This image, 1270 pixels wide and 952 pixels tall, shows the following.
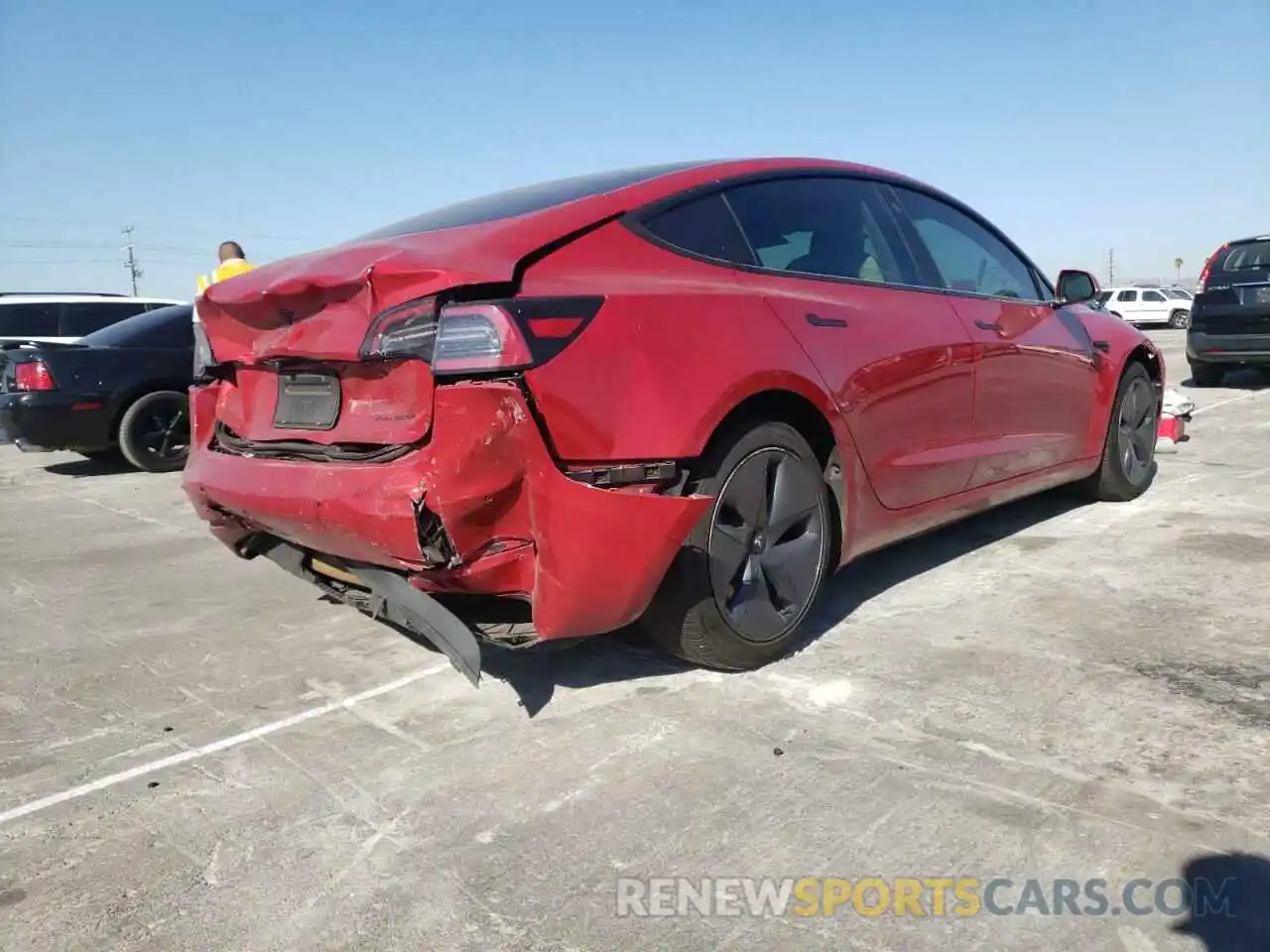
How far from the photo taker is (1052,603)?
3.62m

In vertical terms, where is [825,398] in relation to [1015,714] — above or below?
above

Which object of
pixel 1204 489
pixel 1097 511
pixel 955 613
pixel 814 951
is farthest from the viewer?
pixel 1204 489

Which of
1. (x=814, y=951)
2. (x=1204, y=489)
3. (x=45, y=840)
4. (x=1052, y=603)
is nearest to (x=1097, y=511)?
(x=1204, y=489)

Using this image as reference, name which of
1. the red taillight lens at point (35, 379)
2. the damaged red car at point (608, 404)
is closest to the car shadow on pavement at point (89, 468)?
the red taillight lens at point (35, 379)

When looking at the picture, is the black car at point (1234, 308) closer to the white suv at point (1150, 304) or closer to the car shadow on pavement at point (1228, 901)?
the car shadow on pavement at point (1228, 901)

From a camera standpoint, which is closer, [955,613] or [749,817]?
[749,817]

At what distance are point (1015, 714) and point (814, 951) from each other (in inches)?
Result: 46.4

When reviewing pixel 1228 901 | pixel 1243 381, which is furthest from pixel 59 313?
pixel 1243 381

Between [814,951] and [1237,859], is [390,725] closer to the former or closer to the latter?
[814,951]

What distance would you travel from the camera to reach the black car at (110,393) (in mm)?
7387

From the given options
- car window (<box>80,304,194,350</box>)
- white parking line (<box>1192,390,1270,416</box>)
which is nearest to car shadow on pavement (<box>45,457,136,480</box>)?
car window (<box>80,304,194,350</box>)

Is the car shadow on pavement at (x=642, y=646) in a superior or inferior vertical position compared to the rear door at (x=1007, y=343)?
inferior

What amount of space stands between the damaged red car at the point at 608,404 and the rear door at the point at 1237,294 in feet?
25.0

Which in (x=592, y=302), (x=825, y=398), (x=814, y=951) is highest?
(x=592, y=302)
